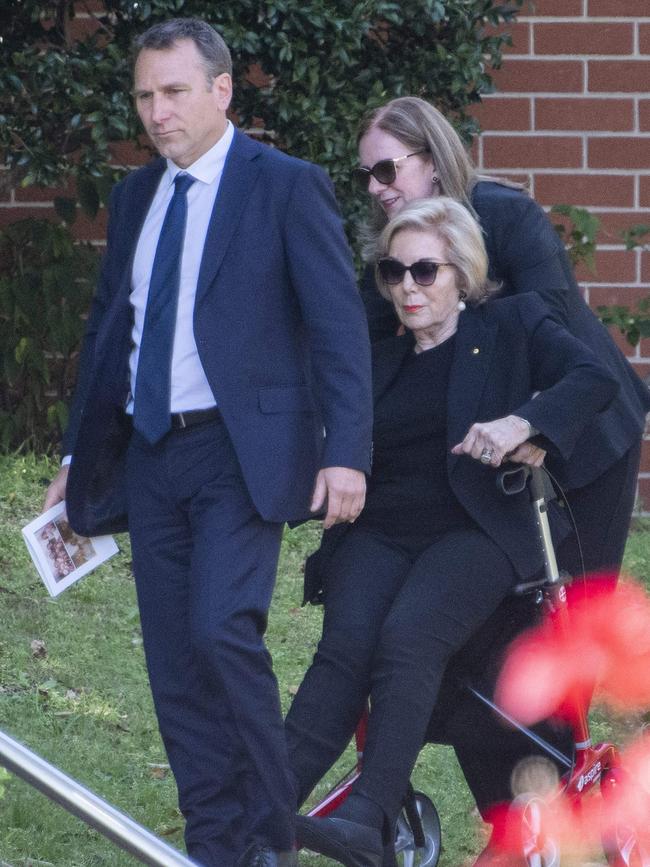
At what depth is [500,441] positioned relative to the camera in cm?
345

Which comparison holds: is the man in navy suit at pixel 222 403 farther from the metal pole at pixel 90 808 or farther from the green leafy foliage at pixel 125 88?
the green leafy foliage at pixel 125 88

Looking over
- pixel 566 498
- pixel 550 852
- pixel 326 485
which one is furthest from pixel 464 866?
pixel 326 485

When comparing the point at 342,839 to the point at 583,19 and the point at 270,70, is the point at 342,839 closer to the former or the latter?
the point at 270,70

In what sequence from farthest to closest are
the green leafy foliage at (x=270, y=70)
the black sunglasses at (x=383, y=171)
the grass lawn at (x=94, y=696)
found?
1. the green leafy foliage at (x=270, y=70)
2. the grass lawn at (x=94, y=696)
3. the black sunglasses at (x=383, y=171)

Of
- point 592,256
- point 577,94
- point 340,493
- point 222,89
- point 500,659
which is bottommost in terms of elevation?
point 500,659

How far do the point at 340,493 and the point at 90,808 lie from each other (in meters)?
1.65

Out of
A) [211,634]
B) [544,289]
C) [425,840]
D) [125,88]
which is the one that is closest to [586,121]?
[125,88]

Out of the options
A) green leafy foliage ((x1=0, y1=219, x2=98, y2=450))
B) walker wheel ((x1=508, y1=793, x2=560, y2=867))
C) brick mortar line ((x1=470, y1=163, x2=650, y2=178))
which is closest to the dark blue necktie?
walker wheel ((x1=508, y1=793, x2=560, y2=867))

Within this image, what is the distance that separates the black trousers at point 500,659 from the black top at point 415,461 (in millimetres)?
285

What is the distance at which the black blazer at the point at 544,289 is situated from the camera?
3908mm

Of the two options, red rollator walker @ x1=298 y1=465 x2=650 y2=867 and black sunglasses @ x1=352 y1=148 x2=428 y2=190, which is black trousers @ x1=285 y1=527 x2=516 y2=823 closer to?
red rollator walker @ x1=298 y1=465 x2=650 y2=867

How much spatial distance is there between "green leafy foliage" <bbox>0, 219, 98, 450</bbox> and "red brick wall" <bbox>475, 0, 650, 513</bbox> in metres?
2.00

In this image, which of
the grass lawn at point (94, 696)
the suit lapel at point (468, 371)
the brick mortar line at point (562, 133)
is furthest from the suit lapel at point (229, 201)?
the brick mortar line at point (562, 133)

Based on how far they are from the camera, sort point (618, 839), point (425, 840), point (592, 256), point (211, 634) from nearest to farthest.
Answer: point (211, 634) < point (618, 839) < point (425, 840) < point (592, 256)
